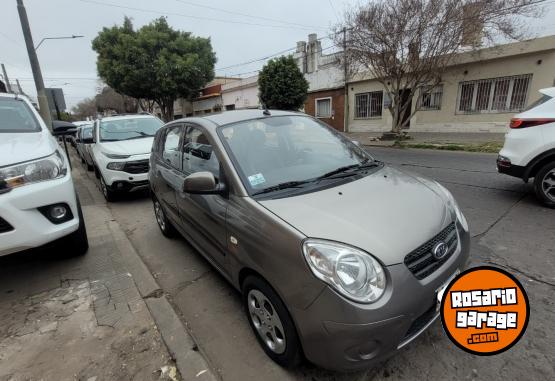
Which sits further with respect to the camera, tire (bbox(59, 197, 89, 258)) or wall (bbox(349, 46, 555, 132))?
wall (bbox(349, 46, 555, 132))

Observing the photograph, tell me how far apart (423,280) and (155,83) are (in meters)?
27.6

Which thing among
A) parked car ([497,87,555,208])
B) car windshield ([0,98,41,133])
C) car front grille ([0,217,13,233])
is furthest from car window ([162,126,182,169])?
parked car ([497,87,555,208])

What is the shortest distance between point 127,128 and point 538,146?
7.44 m

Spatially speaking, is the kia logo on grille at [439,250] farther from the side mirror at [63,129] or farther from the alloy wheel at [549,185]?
the side mirror at [63,129]

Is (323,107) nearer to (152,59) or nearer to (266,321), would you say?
(152,59)

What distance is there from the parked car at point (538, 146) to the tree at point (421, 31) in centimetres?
868

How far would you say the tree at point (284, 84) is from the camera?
57.0ft

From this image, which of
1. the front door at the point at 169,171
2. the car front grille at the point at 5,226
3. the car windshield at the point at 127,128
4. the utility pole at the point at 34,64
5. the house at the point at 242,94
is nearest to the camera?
the car front grille at the point at 5,226

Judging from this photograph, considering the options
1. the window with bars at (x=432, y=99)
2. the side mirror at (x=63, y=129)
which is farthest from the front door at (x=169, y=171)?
the window with bars at (x=432, y=99)

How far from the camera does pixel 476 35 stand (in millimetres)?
11641

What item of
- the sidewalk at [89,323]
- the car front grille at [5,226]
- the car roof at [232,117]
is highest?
the car roof at [232,117]

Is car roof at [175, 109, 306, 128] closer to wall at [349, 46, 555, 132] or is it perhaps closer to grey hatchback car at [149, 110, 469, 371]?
grey hatchback car at [149, 110, 469, 371]

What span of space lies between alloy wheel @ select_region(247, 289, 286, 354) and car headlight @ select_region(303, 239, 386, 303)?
492mm

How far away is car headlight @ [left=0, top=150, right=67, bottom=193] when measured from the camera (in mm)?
2527
